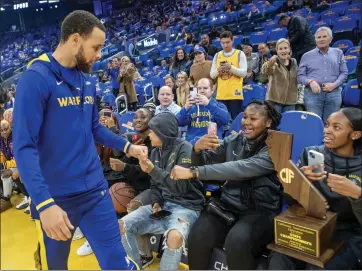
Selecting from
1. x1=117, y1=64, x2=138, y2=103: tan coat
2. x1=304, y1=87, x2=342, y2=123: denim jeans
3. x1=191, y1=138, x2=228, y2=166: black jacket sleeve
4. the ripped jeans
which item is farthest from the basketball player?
x1=117, y1=64, x2=138, y2=103: tan coat

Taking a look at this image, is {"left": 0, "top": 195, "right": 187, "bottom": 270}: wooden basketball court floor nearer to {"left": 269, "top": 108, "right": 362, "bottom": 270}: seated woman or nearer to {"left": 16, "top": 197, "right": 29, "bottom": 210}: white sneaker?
{"left": 16, "top": 197, "right": 29, "bottom": 210}: white sneaker

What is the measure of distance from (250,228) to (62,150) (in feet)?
3.15

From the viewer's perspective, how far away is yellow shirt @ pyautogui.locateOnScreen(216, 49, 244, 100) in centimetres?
336

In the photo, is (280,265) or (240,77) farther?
(240,77)

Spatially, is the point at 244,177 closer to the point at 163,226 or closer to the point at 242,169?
the point at 242,169

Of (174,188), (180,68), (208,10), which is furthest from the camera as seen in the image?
(208,10)

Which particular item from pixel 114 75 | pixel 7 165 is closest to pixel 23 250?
pixel 7 165

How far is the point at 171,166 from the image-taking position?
2.17 metres

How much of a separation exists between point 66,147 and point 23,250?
129 centimetres

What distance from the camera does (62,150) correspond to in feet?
4.73

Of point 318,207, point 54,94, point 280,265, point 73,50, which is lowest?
point 280,265

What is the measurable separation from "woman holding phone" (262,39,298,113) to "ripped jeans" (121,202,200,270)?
139 cm

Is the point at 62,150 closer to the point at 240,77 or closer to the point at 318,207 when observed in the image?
the point at 318,207

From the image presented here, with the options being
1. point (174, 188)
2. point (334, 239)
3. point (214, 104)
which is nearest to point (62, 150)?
point (174, 188)
